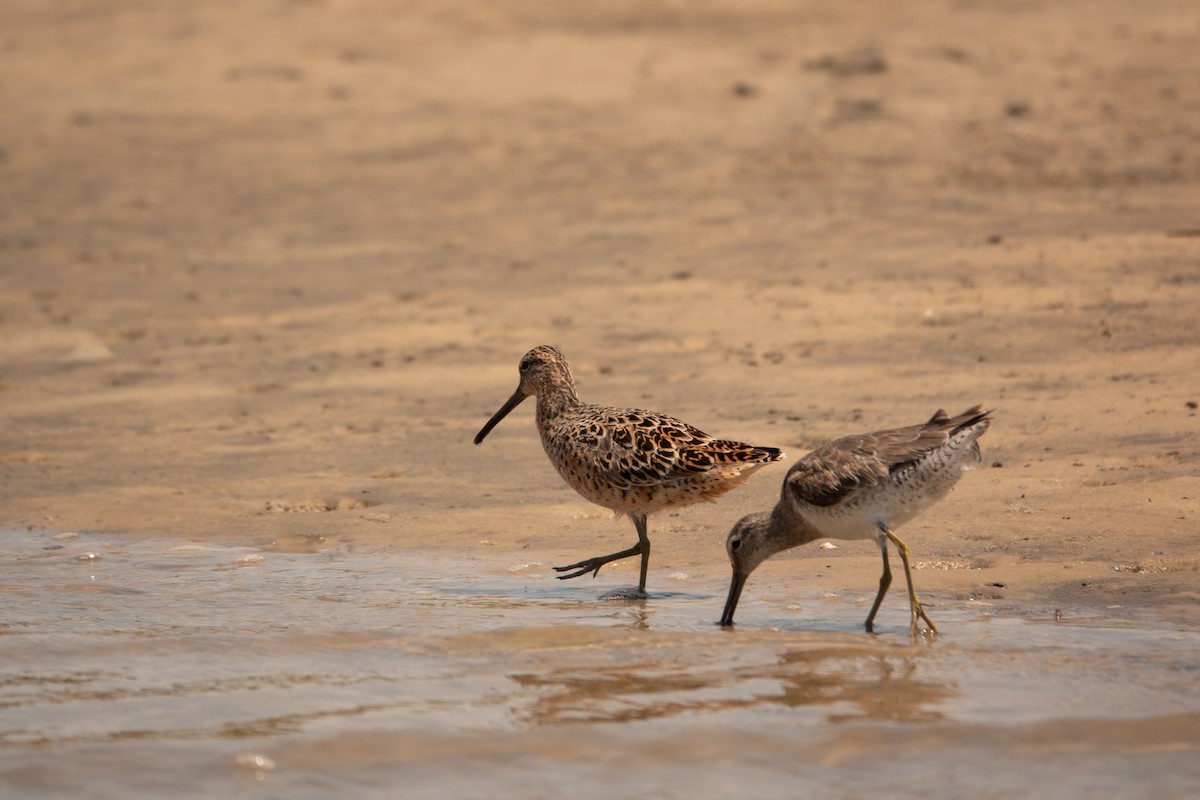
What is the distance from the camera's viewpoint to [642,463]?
21.1 feet

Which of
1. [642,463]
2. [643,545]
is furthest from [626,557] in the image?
[642,463]

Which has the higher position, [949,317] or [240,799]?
[949,317]

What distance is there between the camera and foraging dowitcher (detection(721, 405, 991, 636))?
225 inches

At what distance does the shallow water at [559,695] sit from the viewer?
181 inches

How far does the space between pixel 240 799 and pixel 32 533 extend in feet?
11.3

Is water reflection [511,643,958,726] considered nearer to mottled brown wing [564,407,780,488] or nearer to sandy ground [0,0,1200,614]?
sandy ground [0,0,1200,614]

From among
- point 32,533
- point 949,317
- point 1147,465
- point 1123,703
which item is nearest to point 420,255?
point 949,317

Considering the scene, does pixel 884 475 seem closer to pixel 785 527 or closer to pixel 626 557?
pixel 785 527

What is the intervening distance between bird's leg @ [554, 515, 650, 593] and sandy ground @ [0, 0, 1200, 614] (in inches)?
7.5

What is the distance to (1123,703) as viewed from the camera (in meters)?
4.92

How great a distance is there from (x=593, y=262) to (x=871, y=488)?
20.1 ft

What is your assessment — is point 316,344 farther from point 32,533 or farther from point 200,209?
point 200,209

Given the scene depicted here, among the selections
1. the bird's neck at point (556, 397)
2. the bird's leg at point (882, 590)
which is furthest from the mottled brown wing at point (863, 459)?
the bird's neck at point (556, 397)

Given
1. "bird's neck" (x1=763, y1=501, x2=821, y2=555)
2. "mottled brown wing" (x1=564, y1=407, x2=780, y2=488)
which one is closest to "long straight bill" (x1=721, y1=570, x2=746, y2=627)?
"bird's neck" (x1=763, y1=501, x2=821, y2=555)
